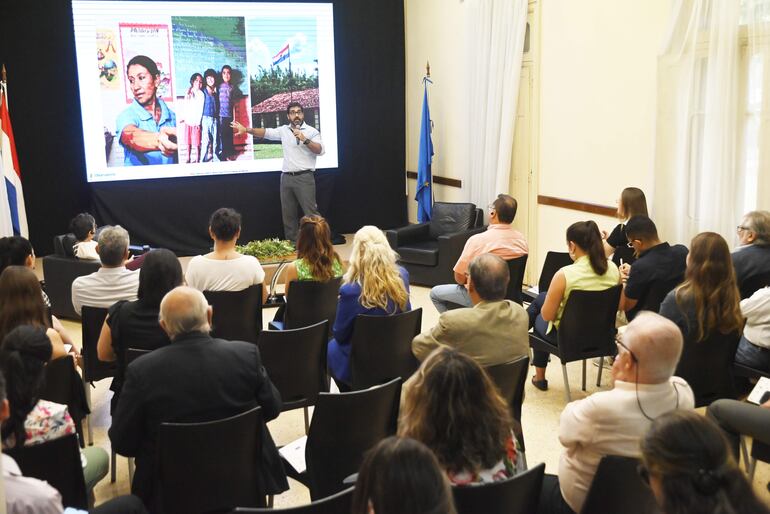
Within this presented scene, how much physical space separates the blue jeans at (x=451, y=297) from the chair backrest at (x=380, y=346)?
46.0 inches

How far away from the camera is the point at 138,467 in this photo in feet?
9.63

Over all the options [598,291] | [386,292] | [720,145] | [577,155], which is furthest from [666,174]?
[386,292]

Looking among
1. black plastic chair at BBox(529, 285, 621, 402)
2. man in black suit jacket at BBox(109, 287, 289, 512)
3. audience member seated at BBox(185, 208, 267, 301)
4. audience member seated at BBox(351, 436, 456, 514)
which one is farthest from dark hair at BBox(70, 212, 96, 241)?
audience member seated at BBox(351, 436, 456, 514)

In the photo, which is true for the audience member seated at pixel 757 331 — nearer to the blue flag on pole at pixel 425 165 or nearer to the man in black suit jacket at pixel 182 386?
the man in black suit jacket at pixel 182 386

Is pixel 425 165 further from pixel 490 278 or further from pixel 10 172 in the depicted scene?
pixel 490 278

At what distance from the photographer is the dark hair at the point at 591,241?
4656mm

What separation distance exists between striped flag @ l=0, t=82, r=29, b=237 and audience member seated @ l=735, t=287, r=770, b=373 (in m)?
6.31

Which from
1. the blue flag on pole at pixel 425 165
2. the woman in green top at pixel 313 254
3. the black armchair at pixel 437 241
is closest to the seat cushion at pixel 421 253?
the black armchair at pixel 437 241

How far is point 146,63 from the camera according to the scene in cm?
905

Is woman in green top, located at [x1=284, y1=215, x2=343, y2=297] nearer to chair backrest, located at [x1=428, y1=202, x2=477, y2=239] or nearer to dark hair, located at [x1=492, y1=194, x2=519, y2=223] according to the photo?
dark hair, located at [x1=492, y1=194, x2=519, y2=223]

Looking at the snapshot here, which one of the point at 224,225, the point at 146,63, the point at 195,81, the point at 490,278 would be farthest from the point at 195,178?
the point at 490,278

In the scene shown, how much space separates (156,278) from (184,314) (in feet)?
3.14

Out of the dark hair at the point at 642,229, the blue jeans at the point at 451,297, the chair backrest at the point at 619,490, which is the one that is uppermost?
the dark hair at the point at 642,229

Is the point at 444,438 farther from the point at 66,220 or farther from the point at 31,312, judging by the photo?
the point at 66,220
